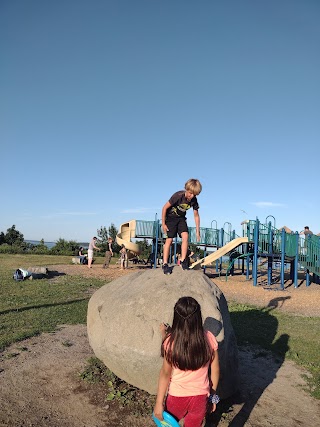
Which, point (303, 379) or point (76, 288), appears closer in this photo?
A: point (303, 379)

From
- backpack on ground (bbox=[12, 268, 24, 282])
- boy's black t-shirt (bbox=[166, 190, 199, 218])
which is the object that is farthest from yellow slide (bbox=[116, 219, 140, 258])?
boy's black t-shirt (bbox=[166, 190, 199, 218])

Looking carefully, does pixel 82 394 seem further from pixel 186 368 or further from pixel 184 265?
pixel 186 368

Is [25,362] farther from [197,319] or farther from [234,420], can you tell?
[197,319]

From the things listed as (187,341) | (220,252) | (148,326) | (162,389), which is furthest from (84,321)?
(220,252)

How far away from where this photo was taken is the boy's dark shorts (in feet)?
21.7

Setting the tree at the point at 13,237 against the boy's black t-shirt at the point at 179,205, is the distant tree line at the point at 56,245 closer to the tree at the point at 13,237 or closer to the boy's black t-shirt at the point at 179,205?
the tree at the point at 13,237

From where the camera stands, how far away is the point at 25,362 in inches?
233

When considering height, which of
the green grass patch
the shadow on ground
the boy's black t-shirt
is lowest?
the shadow on ground

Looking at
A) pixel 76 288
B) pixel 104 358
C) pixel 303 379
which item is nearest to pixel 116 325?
pixel 104 358

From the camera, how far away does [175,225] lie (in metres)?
6.65

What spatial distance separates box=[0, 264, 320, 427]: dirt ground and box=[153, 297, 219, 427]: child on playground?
1.56 m

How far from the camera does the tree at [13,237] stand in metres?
46.4

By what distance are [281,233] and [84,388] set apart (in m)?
15.5

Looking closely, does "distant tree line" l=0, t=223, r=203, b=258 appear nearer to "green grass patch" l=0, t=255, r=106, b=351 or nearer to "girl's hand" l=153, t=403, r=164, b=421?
"green grass patch" l=0, t=255, r=106, b=351
